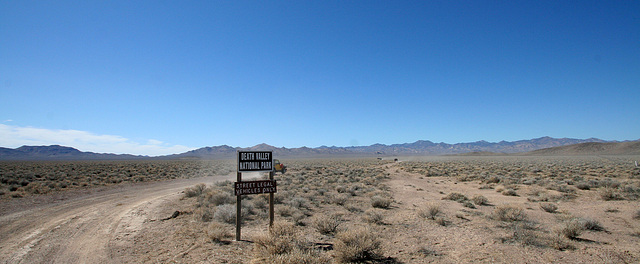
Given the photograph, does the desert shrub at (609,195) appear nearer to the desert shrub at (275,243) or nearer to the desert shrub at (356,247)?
the desert shrub at (356,247)

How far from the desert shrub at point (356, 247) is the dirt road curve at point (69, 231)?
4.86m

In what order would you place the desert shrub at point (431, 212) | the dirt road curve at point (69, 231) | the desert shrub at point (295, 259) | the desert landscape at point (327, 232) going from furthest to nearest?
the desert shrub at point (431, 212), the dirt road curve at point (69, 231), the desert landscape at point (327, 232), the desert shrub at point (295, 259)

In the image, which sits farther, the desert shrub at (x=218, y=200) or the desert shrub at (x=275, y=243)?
the desert shrub at (x=218, y=200)

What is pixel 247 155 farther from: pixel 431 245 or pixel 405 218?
pixel 405 218

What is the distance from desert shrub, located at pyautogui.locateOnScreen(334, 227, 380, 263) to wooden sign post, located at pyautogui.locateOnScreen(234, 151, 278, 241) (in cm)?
219

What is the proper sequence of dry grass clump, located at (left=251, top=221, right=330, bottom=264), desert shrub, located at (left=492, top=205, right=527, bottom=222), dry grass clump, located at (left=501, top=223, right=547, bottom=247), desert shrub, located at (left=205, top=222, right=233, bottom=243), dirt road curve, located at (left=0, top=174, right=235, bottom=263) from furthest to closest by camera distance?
desert shrub, located at (left=492, top=205, right=527, bottom=222), desert shrub, located at (left=205, top=222, right=233, bottom=243), dry grass clump, located at (left=501, top=223, right=547, bottom=247), dirt road curve, located at (left=0, top=174, right=235, bottom=263), dry grass clump, located at (left=251, top=221, right=330, bottom=264)

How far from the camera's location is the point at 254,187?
7473mm

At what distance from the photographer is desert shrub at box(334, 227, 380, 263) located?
19.0 feet

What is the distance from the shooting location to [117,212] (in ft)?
35.3

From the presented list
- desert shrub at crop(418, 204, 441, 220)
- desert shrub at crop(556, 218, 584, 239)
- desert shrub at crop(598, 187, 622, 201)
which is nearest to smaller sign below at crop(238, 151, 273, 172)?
desert shrub at crop(418, 204, 441, 220)

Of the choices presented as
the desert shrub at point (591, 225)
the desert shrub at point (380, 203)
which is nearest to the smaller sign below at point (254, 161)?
the desert shrub at point (380, 203)

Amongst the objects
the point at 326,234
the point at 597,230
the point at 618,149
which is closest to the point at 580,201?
the point at 597,230

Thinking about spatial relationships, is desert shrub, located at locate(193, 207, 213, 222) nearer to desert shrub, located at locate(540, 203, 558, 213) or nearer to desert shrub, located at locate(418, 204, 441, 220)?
desert shrub, located at locate(418, 204, 441, 220)

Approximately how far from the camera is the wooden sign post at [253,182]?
7.26 metres
